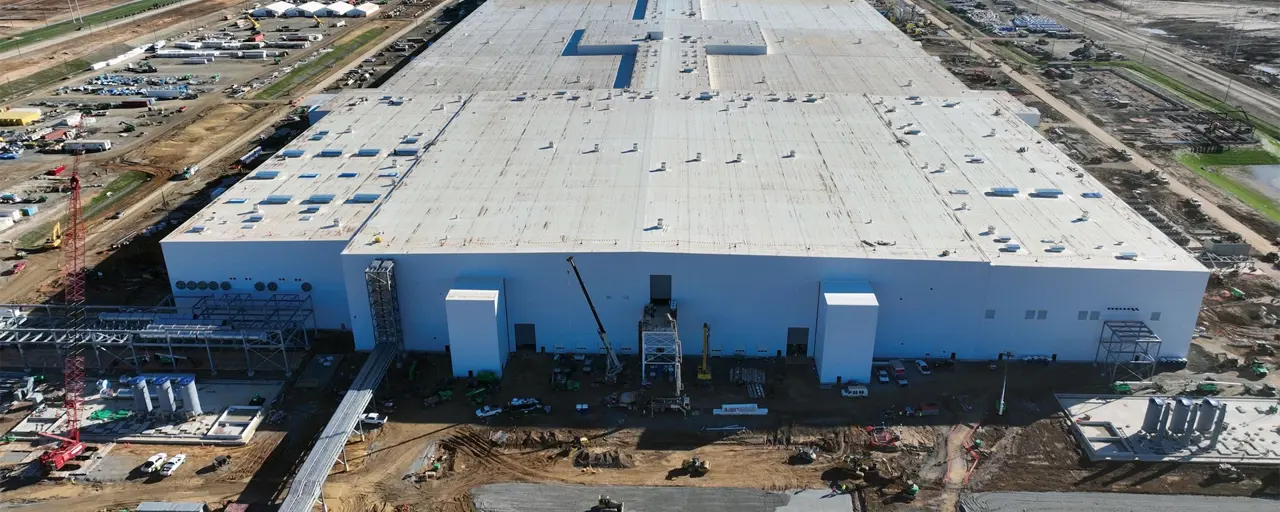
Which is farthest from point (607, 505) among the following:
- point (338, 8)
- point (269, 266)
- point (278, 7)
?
point (278, 7)

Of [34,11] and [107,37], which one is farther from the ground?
[34,11]

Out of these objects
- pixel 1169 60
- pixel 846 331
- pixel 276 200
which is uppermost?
pixel 276 200

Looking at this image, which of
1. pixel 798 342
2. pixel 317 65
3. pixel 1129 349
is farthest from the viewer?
pixel 317 65

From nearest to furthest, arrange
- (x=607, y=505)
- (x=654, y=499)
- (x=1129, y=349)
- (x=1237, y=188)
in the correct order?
1. (x=607, y=505)
2. (x=654, y=499)
3. (x=1129, y=349)
4. (x=1237, y=188)

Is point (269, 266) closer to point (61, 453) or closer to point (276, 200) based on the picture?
point (276, 200)

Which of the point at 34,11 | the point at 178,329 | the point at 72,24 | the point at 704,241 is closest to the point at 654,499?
the point at 704,241

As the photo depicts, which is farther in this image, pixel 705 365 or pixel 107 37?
pixel 107 37

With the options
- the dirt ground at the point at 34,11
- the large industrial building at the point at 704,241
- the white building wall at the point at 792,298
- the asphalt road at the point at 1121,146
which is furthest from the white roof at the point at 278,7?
the white building wall at the point at 792,298

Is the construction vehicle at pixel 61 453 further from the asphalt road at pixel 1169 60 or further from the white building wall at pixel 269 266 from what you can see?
the asphalt road at pixel 1169 60
